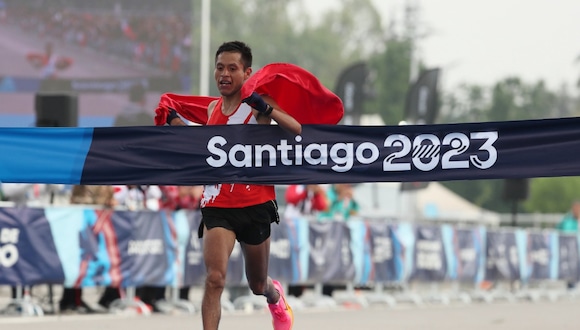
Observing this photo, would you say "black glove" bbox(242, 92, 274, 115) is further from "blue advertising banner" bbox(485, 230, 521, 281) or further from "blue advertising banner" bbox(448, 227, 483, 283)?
"blue advertising banner" bbox(485, 230, 521, 281)

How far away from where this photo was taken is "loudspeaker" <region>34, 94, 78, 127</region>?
17.1 meters

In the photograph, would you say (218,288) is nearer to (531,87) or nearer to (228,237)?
(228,237)

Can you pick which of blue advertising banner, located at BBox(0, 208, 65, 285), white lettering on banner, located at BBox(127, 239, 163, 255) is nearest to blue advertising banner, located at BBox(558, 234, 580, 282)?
white lettering on banner, located at BBox(127, 239, 163, 255)

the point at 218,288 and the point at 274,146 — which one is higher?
the point at 274,146

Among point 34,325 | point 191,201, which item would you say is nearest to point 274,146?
point 34,325

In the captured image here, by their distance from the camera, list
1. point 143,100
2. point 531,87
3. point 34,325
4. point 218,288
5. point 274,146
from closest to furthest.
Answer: point 218,288 → point 274,146 → point 34,325 → point 143,100 → point 531,87

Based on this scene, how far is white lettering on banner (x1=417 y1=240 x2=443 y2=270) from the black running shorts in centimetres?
1224

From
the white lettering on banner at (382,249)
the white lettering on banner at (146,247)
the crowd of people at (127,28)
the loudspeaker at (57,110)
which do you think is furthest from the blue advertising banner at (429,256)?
the crowd of people at (127,28)

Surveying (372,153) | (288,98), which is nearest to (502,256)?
(372,153)

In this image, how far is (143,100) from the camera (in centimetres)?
3297

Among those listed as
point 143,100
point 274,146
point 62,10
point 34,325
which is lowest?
point 34,325

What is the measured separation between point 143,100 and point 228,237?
79.9 ft

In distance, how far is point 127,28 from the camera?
34344 mm

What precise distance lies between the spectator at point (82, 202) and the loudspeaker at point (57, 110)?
60.7 inches
